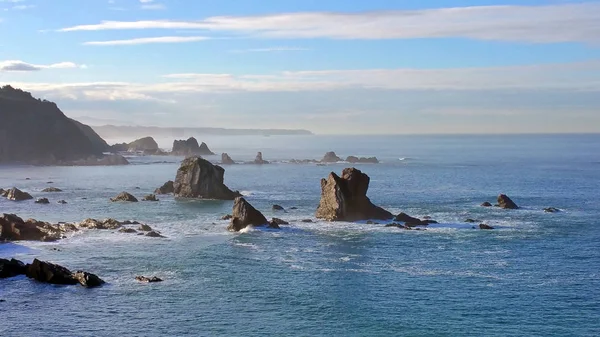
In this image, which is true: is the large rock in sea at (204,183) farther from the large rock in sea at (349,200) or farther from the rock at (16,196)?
the large rock in sea at (349,200)

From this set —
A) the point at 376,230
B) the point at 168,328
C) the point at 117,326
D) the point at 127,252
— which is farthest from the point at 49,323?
the point at 376,230

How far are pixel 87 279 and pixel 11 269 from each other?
412 inches

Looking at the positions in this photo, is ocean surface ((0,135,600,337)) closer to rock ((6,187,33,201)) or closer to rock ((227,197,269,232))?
rock ((227,197,269,232))

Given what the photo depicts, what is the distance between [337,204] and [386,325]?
2206 inches

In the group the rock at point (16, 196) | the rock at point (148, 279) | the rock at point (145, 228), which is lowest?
the rock at point (148, 279)

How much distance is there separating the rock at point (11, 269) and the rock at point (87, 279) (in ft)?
24.5

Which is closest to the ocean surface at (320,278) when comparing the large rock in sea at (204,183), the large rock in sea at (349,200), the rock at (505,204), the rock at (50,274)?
the rock at (50,274)

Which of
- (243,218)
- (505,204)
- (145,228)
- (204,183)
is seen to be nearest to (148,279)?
(145,228)

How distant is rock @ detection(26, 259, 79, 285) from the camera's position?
69.9 m

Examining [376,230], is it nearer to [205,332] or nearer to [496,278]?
[496,278]

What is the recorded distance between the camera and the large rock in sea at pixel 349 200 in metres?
113

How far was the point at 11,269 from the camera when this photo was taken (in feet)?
239

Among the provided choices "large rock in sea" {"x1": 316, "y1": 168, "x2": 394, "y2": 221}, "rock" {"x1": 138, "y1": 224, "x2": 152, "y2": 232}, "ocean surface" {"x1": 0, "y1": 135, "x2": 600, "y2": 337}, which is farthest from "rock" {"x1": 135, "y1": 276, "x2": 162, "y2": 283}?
"large rock in sea" {"x1": 316, "y1": 168, "x2": 394, "y2": 221}

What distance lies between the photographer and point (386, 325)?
5769 cm
